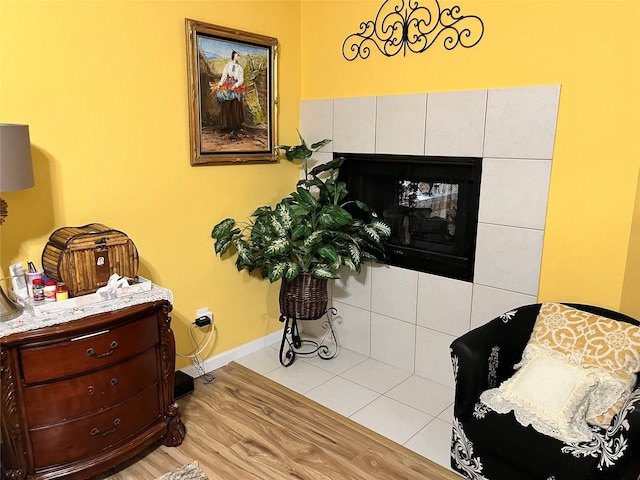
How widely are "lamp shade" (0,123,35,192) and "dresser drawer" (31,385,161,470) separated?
3.10 ft

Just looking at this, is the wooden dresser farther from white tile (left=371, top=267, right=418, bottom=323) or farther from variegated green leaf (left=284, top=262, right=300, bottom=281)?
white tile (left=371, top=267, right=418, bottom=323)

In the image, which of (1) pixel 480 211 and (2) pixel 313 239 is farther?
(2) pixel 313 239

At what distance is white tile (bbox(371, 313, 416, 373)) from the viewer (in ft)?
9.88

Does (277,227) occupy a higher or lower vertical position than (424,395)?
higher

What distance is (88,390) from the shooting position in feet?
6.36

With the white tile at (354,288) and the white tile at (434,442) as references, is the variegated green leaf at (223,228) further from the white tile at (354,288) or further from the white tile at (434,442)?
the white tile at (434,442)

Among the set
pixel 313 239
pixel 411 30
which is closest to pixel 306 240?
pixel 313 239

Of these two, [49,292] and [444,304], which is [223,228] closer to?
[49,292]

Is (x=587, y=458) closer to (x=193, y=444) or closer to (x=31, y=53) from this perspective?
(x=193, y=444)

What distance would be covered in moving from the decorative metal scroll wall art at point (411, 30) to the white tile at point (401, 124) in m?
0.27

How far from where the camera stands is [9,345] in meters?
1.75

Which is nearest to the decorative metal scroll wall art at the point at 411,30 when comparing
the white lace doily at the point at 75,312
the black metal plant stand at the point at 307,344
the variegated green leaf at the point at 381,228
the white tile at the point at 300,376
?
the variegated green leaf at the point at 381,228

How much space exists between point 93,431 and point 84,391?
0.60 ft

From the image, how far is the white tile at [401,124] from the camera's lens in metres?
2.75
